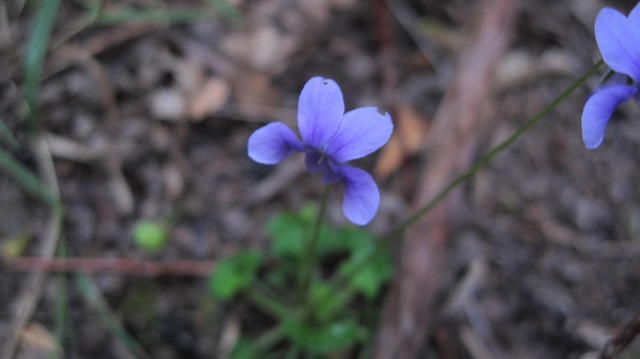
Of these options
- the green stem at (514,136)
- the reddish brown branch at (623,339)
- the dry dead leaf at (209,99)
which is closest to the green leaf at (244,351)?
the green stem at (514,136)

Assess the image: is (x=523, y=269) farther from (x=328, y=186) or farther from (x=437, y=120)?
(x=328, y=186)

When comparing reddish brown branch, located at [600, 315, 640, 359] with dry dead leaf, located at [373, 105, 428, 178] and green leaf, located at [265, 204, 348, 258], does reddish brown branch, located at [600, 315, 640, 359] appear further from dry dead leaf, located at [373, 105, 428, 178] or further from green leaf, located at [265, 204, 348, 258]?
dry dead leaf, located at [373, 105, 428, 178]

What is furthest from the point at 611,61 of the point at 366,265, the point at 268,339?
the point at 268,339

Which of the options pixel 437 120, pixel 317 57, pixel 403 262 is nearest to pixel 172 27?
pixel 317 57

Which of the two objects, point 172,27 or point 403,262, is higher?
point 172,27

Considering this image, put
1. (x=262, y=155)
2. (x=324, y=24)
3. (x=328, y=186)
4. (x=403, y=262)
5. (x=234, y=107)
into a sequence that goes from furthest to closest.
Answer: (x=324, y=24)
(x=234, y=107)
(x=403, y=262)
(x=328, y=186)
(x=262, y=155)

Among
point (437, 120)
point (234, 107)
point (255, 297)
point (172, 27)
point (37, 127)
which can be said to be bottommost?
point (255, 297)

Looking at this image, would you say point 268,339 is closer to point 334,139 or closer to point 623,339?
point 334,139

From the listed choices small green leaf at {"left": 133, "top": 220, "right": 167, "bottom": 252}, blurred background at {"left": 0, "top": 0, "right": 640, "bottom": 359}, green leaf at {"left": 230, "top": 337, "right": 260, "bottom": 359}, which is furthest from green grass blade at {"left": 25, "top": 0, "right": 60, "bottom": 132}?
green leaf at {"left": 230, "top": 337, "right": 260, "bottom": 359}
